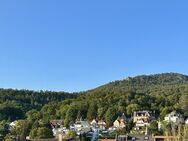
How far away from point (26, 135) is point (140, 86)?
9970 centimetres

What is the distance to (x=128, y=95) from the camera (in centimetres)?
10781

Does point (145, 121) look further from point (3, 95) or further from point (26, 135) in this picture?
point (3, 95)

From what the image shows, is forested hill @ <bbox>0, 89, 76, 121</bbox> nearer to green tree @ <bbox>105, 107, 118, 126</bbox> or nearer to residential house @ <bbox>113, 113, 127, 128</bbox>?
green tree @ <bbox>105, 107, 118, 126</bbox>

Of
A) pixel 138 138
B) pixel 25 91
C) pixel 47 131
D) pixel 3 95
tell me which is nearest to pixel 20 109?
pixel 3 95

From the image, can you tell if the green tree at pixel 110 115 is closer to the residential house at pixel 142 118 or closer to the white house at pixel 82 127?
the residential house at pixel 142 118

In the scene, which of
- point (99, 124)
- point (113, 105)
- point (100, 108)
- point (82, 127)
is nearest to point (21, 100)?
point (113, 105)

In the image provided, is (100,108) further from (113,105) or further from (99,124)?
(99,124)

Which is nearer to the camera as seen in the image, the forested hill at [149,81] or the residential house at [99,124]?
the residential house at [99,124]

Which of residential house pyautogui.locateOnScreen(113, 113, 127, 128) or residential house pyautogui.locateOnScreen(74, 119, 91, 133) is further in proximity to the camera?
residential house pyautogui.locateOnScreen(113, 113, 127, 128)

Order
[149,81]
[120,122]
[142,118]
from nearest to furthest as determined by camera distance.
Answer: [120,122], [142,118], [149,81]

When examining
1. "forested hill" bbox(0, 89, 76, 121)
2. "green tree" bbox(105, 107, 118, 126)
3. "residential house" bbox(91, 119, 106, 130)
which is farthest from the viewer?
"forested hill" bbox(0, 89, 76, 121)

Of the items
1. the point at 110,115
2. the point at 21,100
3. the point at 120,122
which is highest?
the point at 21,100

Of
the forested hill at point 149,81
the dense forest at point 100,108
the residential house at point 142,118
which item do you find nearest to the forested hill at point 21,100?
the dense forest at point 100,108

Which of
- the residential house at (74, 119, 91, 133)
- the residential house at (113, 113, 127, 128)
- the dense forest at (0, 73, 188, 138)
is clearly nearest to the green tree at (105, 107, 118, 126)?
the dense forest at (0, 73, 188, 138)
